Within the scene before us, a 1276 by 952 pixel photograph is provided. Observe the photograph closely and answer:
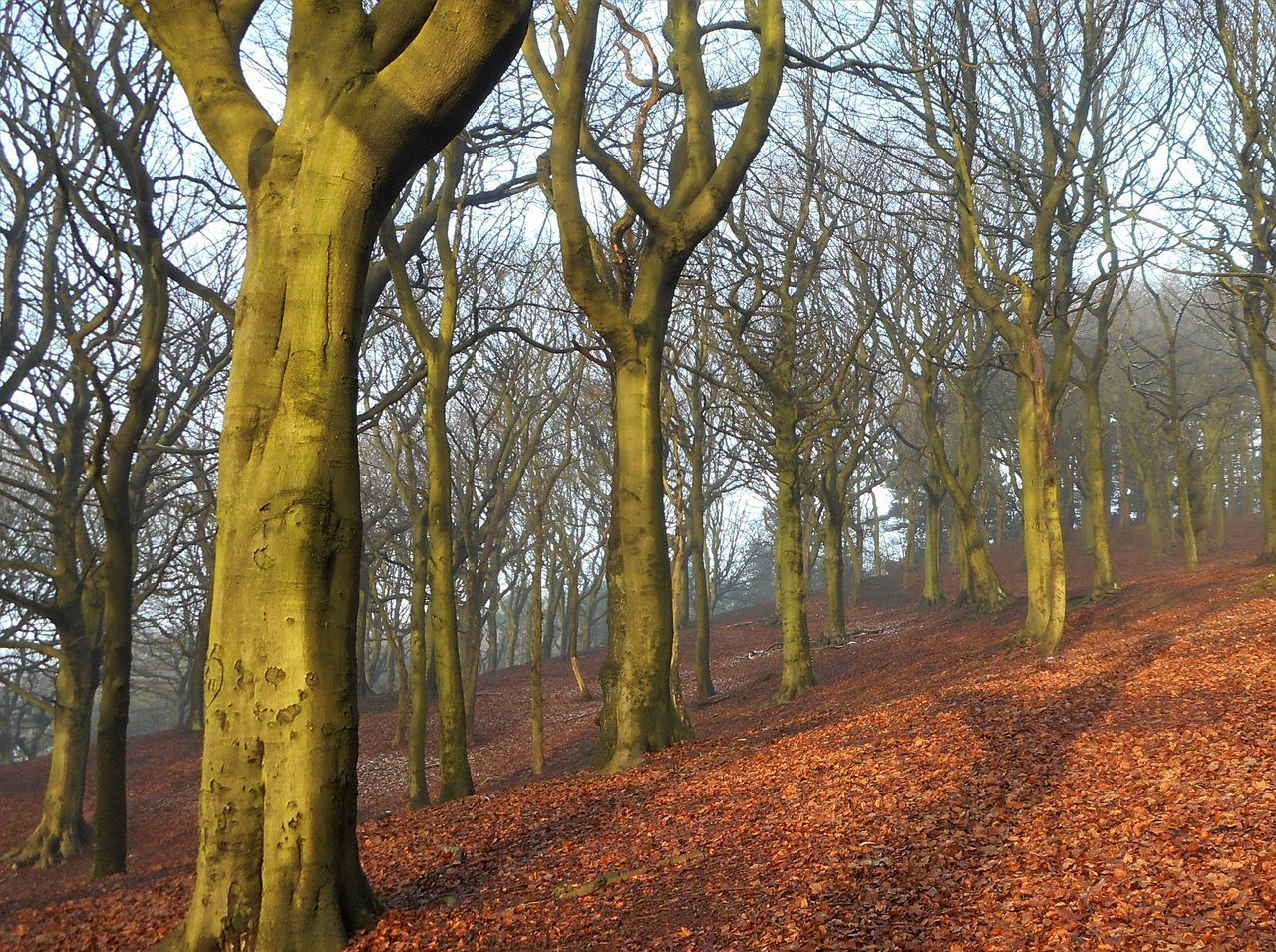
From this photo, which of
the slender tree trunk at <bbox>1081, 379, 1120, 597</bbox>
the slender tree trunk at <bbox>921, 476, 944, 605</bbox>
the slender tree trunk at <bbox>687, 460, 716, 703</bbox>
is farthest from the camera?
the slender tree trunk at <bbox>921, 476, 944, 605</bbox>

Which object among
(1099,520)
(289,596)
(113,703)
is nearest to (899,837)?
(289,596)

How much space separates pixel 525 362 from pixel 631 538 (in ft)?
38.9

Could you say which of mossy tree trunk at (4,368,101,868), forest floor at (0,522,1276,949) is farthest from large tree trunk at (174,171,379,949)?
mossy tree trunk at (4,368,101,868)

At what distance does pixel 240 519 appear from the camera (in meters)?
4.57

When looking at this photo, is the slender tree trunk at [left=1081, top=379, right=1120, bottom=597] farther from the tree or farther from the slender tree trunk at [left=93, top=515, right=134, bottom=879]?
the tree

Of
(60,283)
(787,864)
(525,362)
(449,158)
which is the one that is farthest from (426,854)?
(525,362)

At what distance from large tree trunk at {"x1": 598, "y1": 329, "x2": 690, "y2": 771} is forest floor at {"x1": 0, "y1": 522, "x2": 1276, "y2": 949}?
16.0 inches

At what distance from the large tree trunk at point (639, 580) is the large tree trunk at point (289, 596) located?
15.2 ft

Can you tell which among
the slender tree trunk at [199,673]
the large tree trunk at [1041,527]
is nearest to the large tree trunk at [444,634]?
the large tree trunk at [1041,527]

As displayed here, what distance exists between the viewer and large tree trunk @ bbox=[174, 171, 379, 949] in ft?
14.6

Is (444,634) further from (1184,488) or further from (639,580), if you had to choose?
(1184,488)

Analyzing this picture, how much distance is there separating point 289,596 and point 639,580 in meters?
4.99

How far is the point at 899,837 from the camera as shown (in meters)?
5.52

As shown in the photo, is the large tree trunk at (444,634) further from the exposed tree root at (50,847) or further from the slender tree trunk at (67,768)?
the exposed tree root at (50,847)
